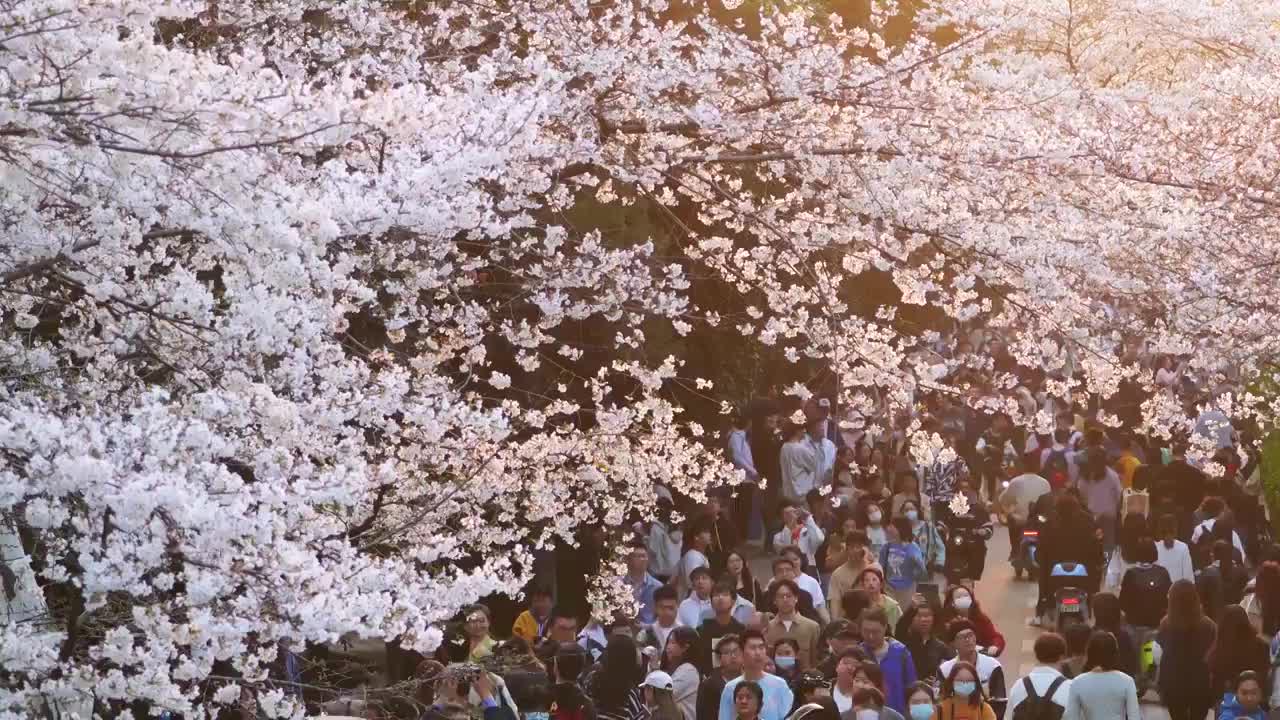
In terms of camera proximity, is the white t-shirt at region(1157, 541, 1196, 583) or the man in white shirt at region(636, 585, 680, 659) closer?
the man in white shirt at region(636, 585, 680, 659)

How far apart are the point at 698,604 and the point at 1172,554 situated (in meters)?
4.13

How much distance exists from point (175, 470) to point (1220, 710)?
824cm

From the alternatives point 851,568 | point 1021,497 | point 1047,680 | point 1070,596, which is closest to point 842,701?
point 1047,680

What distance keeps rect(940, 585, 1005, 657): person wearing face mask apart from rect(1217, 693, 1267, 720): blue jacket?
4.74 ft

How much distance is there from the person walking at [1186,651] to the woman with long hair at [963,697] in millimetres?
2664

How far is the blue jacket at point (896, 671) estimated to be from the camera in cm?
1083

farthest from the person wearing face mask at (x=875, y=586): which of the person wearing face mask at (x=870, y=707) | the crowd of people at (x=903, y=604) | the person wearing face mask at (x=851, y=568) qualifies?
the person wearing face mask at (x=870, y=707)

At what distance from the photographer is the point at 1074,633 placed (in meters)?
11.0

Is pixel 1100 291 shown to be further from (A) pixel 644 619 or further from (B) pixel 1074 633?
(A) pixel 644 619

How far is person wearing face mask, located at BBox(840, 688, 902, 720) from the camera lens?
965 cm

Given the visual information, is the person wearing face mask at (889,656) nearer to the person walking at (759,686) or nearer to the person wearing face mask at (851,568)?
the person walking at (759,686)

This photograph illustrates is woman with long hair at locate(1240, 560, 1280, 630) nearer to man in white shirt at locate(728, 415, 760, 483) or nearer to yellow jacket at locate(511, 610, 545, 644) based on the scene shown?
yellow jacket at locate(511, 610, 545, 644)

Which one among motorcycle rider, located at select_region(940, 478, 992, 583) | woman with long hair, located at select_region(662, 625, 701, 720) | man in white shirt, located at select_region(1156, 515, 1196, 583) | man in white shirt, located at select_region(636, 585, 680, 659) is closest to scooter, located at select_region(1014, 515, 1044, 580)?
motorcycle rider, located at select_region(940, 478, 992, 583)

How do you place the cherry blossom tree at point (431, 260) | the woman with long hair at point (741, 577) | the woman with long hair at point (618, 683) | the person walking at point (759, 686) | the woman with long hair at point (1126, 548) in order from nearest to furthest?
the cherry blossom tree at point (431, 260), the person walking at point (759, 686), the woman with long hair at point (618, 683), the woman with long hair at point (741, 577), the woman with long hair at point (1126, 548)
